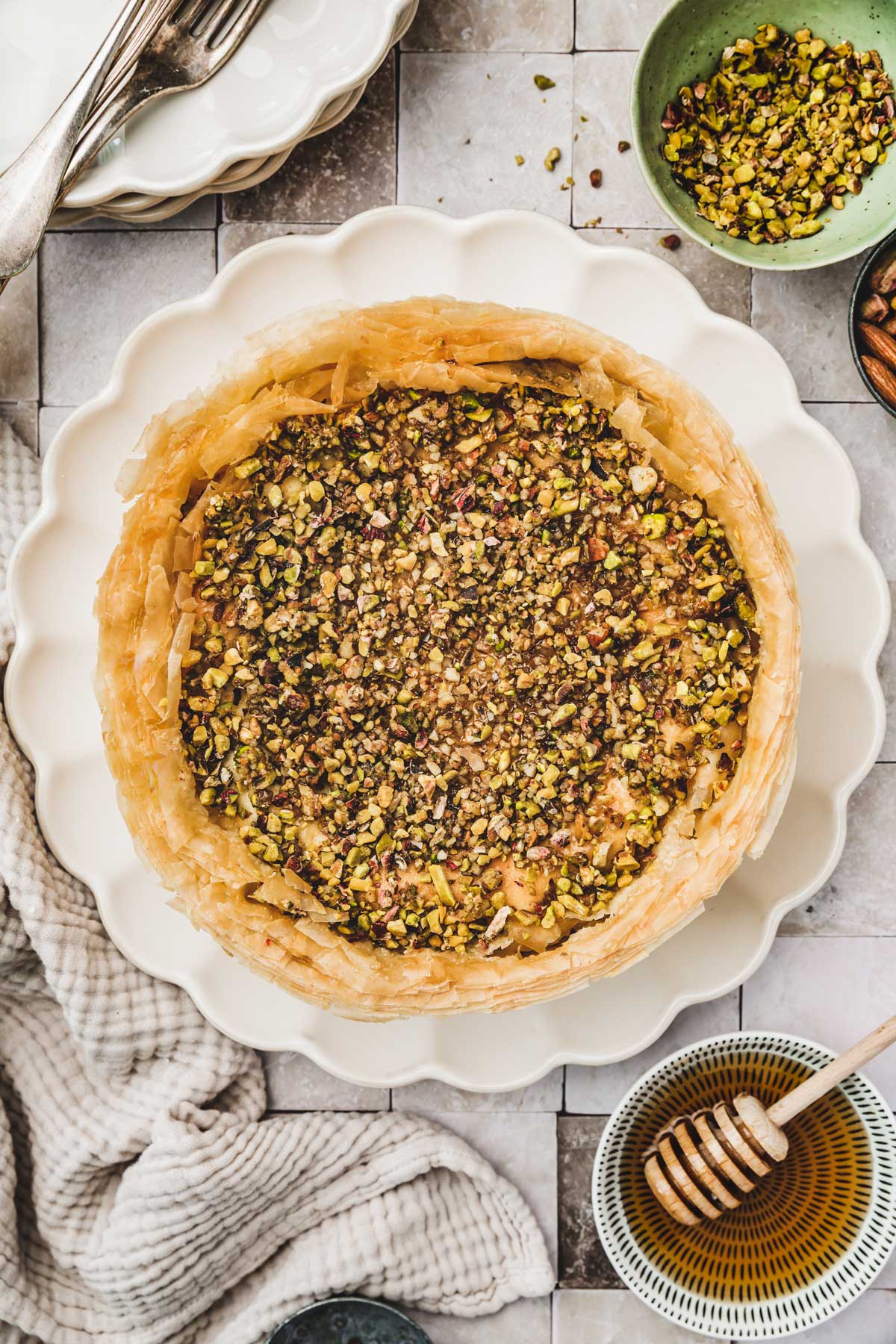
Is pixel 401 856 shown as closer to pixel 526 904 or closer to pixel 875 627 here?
pixel 526 904

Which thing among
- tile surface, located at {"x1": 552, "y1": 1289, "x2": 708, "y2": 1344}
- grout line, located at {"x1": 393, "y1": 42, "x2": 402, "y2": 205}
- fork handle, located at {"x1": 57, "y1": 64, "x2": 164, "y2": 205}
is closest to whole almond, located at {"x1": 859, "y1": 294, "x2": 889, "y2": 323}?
grout line, located at {"x1": 393, "y1": 42, "x2": 402, "y2": 205}

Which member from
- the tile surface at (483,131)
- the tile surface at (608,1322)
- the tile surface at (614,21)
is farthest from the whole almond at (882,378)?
the tile surface at (608,1322)

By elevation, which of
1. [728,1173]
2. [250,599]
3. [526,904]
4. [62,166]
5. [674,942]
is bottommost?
[728,1173]

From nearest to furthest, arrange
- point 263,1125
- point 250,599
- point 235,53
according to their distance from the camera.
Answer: point 250,599 → point 235,53 → point 263,1125

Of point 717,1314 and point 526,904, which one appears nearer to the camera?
point 526,904

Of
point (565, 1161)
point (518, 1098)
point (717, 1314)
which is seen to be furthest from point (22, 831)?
point (717, 1314)
